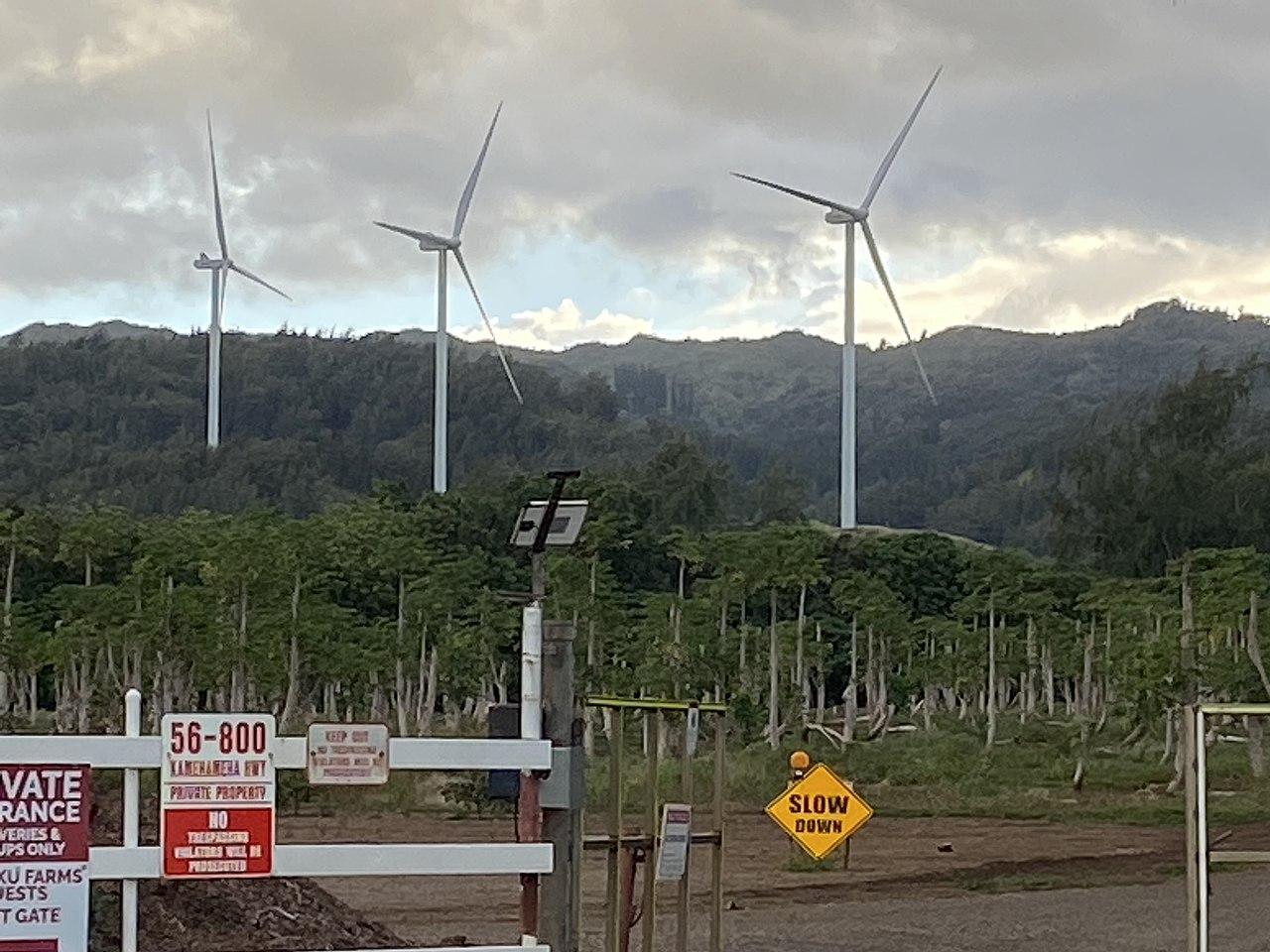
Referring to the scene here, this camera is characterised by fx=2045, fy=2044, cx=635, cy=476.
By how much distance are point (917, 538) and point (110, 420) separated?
88592mm

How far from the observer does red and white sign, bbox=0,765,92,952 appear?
7637 mm

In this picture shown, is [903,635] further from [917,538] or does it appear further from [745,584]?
[917,538]

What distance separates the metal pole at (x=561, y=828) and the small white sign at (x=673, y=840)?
7.08ft

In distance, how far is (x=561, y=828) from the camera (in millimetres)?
8836

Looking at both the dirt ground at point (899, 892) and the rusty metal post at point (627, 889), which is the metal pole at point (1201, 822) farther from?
the dirt ground at point (899, 892)

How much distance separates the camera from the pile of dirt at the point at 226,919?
13.3 m

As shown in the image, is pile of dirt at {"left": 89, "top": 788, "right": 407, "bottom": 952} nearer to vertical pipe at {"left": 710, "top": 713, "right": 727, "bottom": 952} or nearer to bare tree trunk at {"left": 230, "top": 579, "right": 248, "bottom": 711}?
vertical pipe at {"left": 710, "top": 713, "right": 727, "bottom": 952}

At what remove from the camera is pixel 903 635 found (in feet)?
208

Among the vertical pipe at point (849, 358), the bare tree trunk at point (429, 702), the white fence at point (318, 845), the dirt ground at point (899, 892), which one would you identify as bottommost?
the dirt ground at point (899, 892)

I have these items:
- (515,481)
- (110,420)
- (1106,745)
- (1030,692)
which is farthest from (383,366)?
(1106,745)

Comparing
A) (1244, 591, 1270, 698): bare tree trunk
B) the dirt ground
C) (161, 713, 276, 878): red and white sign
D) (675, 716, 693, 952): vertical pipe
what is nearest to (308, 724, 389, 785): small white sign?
(161, 713, 276, 878): red and white sign

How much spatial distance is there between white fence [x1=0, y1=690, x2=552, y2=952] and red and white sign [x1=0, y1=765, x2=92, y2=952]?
98 millimetres

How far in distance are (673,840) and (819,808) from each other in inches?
216

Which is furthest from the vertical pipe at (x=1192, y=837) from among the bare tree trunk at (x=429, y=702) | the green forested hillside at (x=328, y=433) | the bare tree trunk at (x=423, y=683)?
the green forested hillside at (x=328, y=433)
